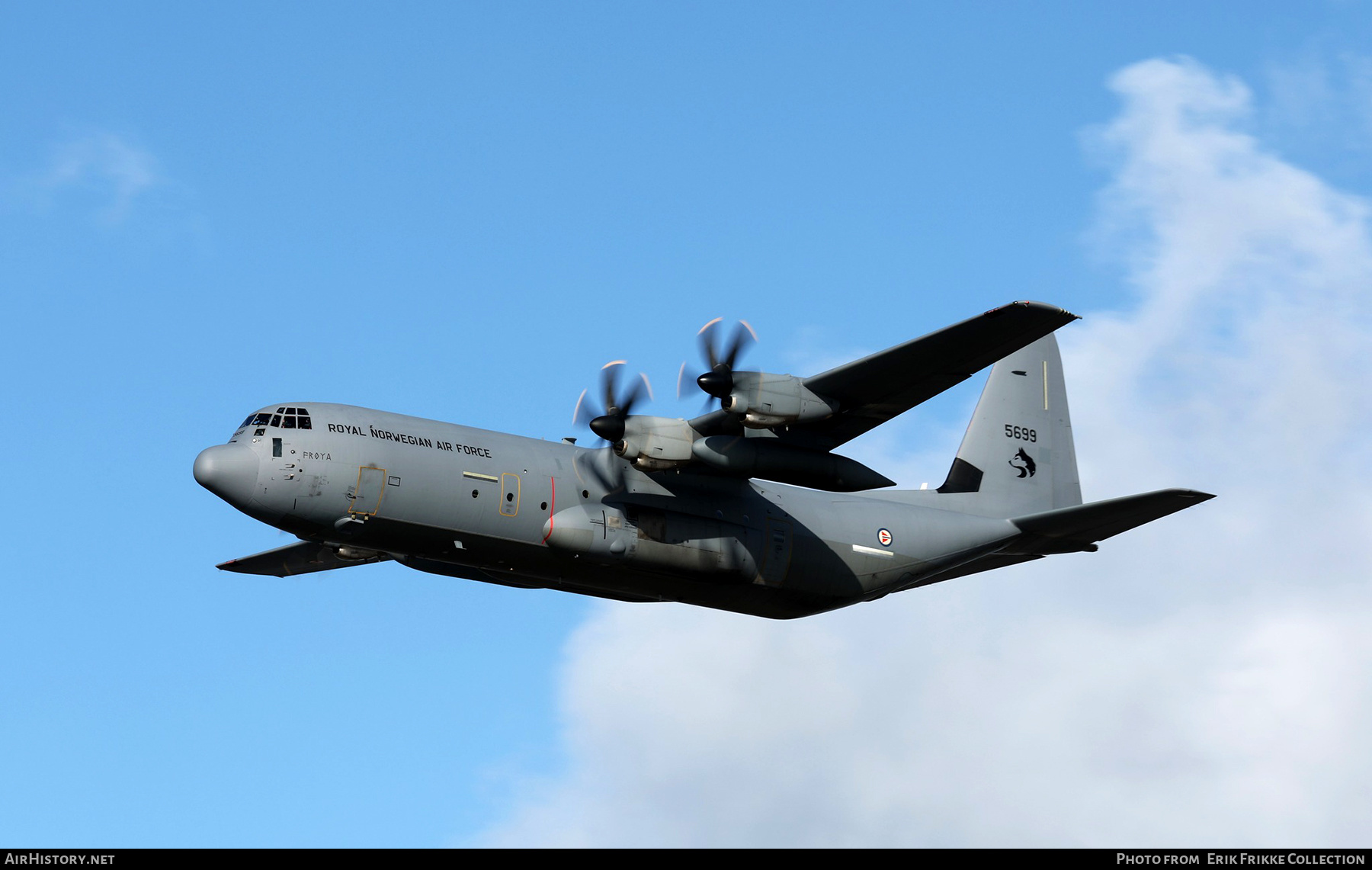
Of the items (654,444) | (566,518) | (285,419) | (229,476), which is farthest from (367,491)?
(654,444)

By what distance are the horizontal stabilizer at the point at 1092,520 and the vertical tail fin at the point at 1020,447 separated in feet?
4.27

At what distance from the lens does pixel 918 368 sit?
24.6 meters

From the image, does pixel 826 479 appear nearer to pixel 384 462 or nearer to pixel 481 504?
pixel 481 504

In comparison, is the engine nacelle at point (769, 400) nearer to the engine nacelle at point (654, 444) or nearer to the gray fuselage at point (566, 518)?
the engine nacelle at point (654, 444)

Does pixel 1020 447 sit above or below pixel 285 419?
above

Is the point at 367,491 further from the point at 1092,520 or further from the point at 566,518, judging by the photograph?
the point at 1092,520

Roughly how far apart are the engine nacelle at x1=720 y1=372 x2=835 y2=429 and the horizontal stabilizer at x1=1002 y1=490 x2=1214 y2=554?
20.7ft

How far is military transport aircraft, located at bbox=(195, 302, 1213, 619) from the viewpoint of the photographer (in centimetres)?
2408

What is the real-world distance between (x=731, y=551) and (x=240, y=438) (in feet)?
28.8

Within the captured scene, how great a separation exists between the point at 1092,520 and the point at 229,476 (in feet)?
51.6

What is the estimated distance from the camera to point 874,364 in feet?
79.4

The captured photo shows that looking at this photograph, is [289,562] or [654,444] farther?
[289,562]

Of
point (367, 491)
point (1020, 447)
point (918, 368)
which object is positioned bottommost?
point (367, 491)
